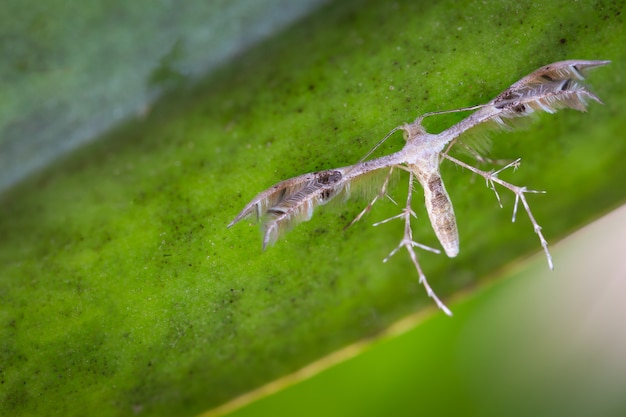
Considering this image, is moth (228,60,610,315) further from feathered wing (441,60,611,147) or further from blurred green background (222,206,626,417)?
blurred green background (222,206,626,417)

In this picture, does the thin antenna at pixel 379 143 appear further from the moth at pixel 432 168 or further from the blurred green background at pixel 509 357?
the blurred green background at pixel 509 357

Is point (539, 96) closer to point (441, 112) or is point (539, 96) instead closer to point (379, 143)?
point (441, 112)

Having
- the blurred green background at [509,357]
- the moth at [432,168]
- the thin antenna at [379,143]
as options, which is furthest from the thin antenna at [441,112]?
the blurred green background at [509,357]

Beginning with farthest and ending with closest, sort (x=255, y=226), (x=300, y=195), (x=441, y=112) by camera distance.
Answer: (x=255, y=226), (x=441, y=112), (x=300, y=195)

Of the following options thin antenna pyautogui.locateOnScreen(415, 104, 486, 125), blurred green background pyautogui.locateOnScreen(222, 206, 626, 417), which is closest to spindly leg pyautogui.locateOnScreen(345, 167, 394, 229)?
thin antenna pyautogui.locateOnScreen(415, 104, 486, 125)

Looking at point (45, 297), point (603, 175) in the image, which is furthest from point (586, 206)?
point (45, 297)

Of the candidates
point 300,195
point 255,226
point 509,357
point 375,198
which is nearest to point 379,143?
point 375,198
